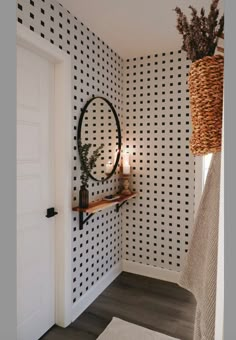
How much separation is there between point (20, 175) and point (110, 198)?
1027mm

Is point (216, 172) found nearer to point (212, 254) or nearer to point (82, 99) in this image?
point (212, 254)

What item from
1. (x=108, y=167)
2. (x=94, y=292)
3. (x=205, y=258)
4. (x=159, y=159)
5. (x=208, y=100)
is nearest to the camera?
(x=208, y=100)

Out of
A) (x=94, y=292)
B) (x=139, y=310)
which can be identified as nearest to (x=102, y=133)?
(x=94, y=292)

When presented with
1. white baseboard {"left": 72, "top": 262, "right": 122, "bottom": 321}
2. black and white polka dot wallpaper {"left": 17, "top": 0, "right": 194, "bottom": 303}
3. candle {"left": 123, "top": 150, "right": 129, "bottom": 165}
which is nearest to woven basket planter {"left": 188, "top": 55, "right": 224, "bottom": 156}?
black and white polka dot wallpaper {"left": 17, "top": 0, "right": 194, "bottom": 303}

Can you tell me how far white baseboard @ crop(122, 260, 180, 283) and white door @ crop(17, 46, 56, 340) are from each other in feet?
3.85

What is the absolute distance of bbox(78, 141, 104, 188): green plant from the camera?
203 centimetres

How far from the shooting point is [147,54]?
2.73 metres

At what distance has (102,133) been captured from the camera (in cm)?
243

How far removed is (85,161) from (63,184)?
0.96 feet

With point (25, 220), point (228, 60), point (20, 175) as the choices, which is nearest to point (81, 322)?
point (25, 220)

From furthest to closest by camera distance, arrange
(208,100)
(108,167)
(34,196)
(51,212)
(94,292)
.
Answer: (108,167), (94,292), (51,212), (34,196), (208,100)

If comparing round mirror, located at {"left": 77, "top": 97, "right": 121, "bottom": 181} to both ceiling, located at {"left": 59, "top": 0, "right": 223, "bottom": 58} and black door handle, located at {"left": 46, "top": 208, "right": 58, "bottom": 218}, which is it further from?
ceiling, located at {"left": 59, "top": 0, "right": 223, "bottom": 58}

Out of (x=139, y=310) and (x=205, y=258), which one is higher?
(x=205, y=258)

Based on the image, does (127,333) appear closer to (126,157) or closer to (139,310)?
(139,310)
